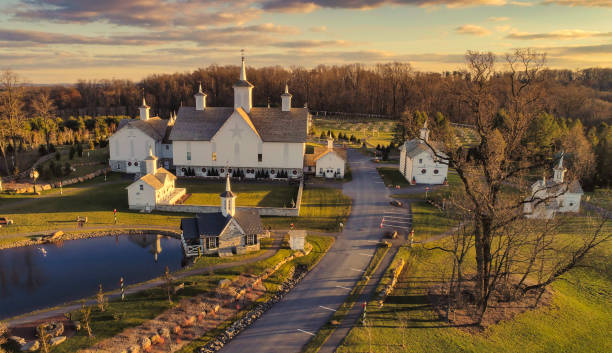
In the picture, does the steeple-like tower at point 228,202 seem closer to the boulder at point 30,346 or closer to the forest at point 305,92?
the boulder at point 30,346

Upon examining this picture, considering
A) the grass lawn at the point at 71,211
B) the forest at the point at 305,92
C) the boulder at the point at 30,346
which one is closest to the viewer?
the boulder at the point at 30,346

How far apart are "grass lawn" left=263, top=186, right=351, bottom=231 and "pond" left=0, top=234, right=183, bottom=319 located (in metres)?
9.42

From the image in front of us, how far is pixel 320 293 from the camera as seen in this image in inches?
968

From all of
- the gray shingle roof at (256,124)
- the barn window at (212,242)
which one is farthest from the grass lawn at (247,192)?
the barn window at (212,242)

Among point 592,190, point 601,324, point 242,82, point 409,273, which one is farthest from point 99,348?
point 592,190

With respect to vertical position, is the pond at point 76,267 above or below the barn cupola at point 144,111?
below

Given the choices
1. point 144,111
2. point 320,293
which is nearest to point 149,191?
point 144,111

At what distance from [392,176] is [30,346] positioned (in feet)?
138

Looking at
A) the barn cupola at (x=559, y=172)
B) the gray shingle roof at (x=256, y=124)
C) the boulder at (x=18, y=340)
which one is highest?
the gray shingle roof at (x=256, y=124)

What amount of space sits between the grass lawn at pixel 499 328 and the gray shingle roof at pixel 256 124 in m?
28.5

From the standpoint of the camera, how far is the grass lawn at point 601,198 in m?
40.9

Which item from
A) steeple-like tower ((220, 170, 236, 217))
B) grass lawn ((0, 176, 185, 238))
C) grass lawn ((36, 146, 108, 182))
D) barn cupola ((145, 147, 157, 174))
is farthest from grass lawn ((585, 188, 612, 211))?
grass lawn ((36, 146, 108, 182))

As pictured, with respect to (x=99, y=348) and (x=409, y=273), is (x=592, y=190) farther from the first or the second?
(x=99, y=348)

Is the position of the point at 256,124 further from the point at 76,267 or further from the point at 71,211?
the point at 76,267
